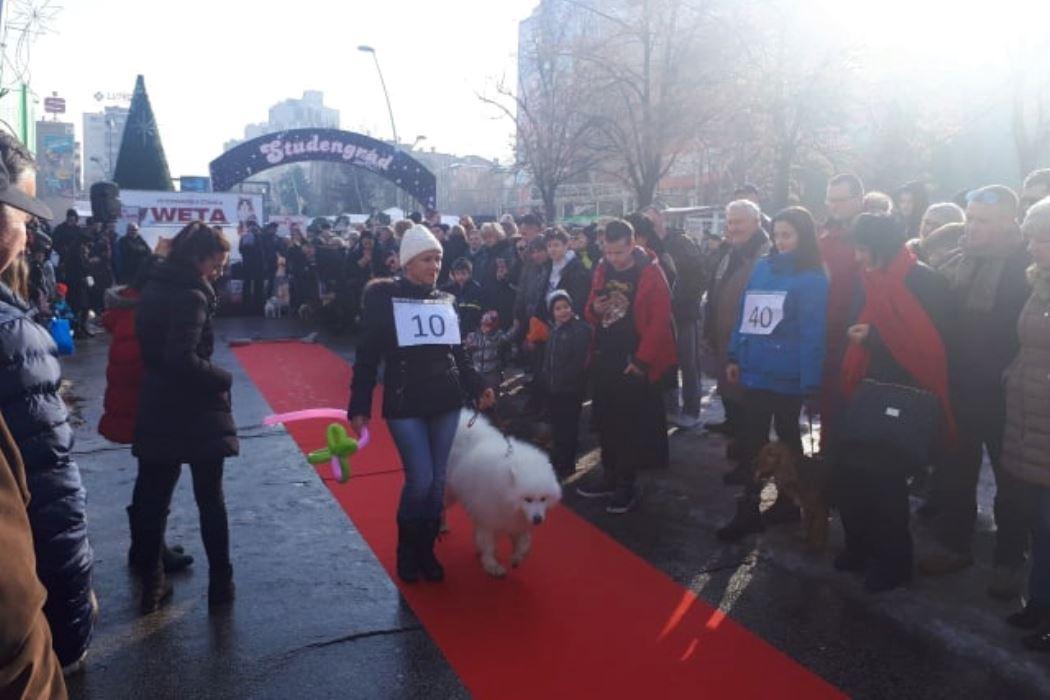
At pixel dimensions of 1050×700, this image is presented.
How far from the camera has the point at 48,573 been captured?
2586mm

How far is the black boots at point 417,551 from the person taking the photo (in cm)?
483

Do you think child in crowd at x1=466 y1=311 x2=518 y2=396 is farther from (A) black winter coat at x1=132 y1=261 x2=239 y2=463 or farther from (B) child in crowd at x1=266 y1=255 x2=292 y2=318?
(B) child in crowd at x1=266 y1=255 x2=292 y2=318

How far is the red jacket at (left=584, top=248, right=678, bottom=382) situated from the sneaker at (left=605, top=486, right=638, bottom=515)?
83 centimetres

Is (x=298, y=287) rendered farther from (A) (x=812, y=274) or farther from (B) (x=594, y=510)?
(A) (x=812, y=274)

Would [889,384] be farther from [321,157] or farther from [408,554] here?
[321,157]

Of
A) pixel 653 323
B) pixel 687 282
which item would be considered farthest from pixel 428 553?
pixel 687 282

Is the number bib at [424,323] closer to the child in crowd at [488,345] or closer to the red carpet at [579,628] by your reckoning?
the red carpet at [579,628]

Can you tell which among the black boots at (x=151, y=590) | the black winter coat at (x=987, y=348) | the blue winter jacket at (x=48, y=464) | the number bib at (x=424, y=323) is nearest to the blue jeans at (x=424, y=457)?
the number bib at (x=424, y=323)

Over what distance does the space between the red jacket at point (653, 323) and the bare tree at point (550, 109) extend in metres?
16.9

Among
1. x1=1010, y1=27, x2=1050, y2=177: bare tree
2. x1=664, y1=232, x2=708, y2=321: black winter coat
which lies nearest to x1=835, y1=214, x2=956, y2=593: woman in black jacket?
x1=664, y1=232, x2=708, y2=321: black winter coat

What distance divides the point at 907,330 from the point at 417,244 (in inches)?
110

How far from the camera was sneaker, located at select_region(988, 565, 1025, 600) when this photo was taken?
179 inches

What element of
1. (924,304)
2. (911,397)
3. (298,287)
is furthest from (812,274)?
(298,287)

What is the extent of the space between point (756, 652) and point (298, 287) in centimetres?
1634
